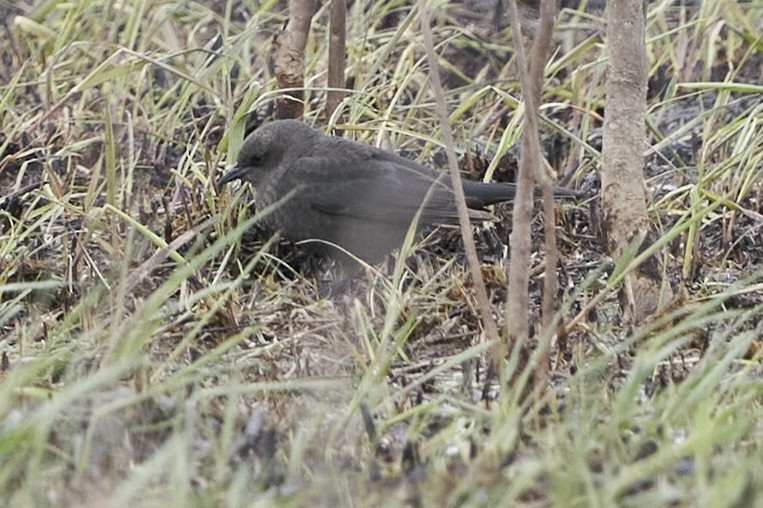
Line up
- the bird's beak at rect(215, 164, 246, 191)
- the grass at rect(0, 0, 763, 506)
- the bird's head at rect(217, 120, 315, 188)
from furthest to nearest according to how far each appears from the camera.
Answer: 1. the bird's head at rect(217, 120, 315, 188)
2. the bird's beak at rect(215, 164, 246, 191)
3. the grass at rect(0, 0, 763, 506)

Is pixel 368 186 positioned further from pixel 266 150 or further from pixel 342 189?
pixel 266 150

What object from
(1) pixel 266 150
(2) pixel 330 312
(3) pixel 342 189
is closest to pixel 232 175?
(1) pixel 266 150

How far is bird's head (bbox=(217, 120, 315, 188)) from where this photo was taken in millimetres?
5676

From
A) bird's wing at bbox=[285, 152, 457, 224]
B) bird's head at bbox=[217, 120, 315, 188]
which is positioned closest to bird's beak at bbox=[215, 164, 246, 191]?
bird's head at bbox=[217, 120, 315, 188]

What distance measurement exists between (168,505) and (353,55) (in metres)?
4.37

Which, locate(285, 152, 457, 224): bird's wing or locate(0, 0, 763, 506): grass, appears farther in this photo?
locate(285, 152, 457, 224): bird's wing

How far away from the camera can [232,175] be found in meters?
5.61

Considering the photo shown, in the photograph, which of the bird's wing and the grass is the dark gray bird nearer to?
the bird's wing

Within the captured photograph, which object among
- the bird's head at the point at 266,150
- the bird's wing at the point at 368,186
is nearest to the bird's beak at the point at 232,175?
the bird's head at the point at 266,150

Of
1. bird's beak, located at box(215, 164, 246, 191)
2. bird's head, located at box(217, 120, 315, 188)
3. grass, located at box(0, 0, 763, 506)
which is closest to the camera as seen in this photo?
grass, located at box(0, 0, 763, 506)

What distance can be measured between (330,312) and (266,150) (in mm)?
1240

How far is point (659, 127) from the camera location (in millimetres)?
6668

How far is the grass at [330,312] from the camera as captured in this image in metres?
2.86

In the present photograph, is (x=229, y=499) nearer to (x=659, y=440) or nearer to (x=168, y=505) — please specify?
(x=168, y=505)
